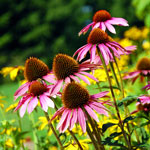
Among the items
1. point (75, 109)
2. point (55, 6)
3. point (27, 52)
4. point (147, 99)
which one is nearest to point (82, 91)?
point (75, 109)

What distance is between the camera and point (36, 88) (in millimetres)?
1078

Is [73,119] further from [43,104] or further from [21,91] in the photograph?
[21,91]

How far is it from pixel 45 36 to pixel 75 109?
48.9 ft

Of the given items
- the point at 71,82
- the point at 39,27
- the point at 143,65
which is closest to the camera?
the point at 71,82

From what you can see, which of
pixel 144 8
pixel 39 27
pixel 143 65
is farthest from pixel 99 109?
pixel 39 27

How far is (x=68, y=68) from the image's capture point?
3.39ft

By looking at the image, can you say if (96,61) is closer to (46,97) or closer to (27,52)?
(46,97)

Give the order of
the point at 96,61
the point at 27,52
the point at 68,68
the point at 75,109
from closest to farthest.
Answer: the point at 75,109 → the point at 68,68 → the point at 96,61 → the point at 27,52

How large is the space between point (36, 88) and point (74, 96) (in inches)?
8.0

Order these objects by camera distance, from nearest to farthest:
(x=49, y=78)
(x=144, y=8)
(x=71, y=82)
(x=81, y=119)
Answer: (x=81, y=119) < (x=71, y=82) < (x=49, y=78) < (x=144, y=8)

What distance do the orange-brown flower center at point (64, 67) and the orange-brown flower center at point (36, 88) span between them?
0.09 metres

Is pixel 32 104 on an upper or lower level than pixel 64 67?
lower

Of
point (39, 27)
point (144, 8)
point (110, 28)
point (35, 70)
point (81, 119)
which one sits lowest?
point (81, 119)

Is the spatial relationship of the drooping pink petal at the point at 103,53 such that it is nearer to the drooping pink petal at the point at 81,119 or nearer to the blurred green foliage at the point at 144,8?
the drooping pink petal at the point at 81,119
